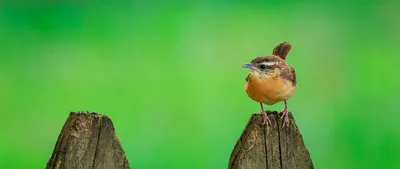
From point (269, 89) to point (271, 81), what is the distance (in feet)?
0.25

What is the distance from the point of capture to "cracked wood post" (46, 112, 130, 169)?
4.08 meters

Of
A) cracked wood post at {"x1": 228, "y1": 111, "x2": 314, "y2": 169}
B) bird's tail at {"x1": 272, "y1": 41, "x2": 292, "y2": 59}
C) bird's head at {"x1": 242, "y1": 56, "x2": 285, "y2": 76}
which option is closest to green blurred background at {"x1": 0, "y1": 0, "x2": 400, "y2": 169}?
bird's tail at {"x1": 272, "y1": 41, "x2": 292, "y2": 59}

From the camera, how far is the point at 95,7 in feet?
29.5

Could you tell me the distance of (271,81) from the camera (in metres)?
5.30

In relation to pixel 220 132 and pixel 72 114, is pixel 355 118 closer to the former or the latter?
pixel 220 132

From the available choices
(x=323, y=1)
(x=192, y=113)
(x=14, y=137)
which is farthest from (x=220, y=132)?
(x=323, y=1)

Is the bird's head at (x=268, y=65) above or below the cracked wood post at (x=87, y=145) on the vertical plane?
above

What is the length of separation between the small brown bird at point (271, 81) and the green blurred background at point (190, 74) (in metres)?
1.65

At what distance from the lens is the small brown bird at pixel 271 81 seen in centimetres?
522

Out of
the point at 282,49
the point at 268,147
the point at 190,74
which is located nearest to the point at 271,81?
the point at 282,49

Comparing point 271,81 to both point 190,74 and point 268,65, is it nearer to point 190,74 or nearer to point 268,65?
point 268,65

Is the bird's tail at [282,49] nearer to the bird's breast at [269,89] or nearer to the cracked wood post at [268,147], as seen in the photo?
the bird's breast at [269,89]

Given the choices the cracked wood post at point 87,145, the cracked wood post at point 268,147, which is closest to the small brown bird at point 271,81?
the cracked wood post at point 268,147

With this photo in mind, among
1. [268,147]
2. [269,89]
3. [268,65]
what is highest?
[268,65]
